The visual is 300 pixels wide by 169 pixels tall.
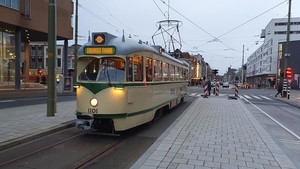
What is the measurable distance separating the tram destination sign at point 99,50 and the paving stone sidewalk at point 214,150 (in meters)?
2.88

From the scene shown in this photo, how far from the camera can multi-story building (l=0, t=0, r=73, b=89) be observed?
69.2ft

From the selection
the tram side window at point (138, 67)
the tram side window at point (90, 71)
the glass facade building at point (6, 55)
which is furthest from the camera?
the glass facade building at point (6, 55)

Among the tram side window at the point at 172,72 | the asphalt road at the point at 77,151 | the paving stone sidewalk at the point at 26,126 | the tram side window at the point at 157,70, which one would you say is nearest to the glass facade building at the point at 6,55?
the paving stone sidewalk at the point at 26,126

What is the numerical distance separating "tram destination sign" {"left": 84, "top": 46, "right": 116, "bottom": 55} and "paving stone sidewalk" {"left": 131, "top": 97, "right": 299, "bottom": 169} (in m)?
2.88

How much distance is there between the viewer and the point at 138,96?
7641 mm

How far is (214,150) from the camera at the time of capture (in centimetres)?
604

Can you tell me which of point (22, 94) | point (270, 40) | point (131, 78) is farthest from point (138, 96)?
point (270, 40)

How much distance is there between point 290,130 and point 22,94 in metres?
18.9

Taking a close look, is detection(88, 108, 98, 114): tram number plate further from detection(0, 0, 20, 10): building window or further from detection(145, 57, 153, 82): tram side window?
detection(0, 0, 20, 10): building window

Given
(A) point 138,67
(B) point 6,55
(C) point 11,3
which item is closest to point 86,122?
(A) point 138,67

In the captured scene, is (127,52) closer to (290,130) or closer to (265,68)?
(290,130)

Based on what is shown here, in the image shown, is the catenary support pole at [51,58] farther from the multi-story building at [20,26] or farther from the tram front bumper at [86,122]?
the multi-story building at [20,26]

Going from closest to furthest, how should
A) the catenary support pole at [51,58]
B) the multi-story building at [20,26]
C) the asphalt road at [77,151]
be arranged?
the asphalt road at [77,151], the catenary support pole at [51,58], the multi-story building at [20,26]

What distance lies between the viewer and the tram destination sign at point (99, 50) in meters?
7.12
